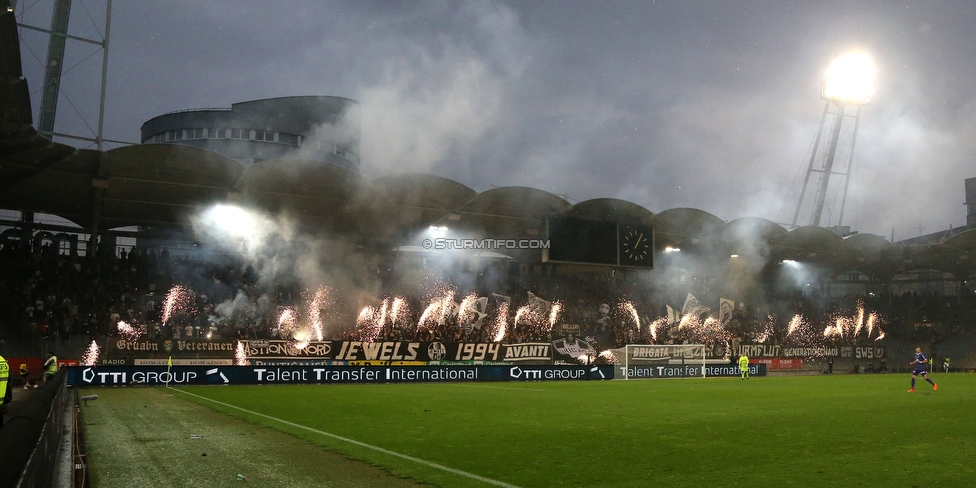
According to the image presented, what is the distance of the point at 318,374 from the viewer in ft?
107

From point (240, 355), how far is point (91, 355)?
6.46 meters

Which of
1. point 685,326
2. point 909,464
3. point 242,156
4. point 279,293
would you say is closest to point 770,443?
point 909,464

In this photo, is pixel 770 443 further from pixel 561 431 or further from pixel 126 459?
pixel 126 459

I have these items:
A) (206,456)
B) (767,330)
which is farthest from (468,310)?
(206,456)

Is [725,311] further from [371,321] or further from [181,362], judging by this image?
[181,362]

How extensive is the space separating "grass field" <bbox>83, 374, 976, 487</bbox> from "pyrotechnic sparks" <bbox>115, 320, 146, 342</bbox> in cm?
1367

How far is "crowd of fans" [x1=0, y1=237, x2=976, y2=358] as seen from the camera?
35469 millimetres

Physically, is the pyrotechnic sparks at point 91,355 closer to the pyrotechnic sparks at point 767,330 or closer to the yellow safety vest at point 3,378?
the yellow safety vest at point 3,378

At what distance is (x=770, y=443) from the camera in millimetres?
11148

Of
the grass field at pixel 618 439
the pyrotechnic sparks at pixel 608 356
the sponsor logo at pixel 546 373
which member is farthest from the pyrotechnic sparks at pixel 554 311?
the grass field at pixel 618 439

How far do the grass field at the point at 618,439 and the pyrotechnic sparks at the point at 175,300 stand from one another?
19.9 meters

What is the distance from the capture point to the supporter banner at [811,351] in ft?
168

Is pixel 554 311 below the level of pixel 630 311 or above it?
below

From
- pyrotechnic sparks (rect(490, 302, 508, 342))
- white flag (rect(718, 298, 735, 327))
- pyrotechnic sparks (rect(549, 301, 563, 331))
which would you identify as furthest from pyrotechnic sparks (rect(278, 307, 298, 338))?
white flag (rect(718, 298, 735, 327))
